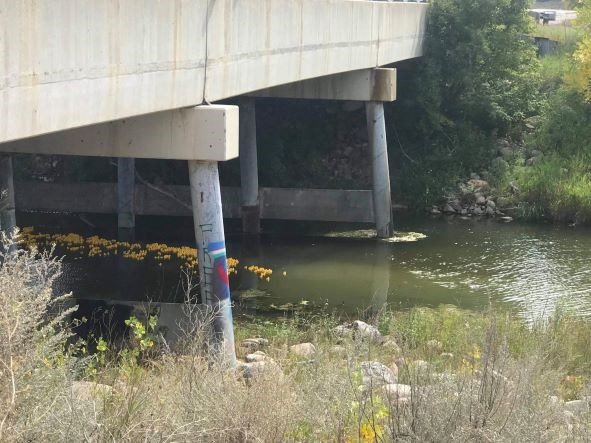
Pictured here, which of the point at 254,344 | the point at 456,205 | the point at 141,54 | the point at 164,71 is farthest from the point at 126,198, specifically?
the point at 141,54

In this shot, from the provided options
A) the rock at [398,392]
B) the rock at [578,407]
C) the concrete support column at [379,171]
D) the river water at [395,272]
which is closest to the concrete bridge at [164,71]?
the concrete support column at [379,171]

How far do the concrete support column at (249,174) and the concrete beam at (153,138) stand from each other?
33.7 feet

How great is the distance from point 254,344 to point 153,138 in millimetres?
2820

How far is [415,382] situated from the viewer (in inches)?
221

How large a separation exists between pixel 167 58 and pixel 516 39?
17568 millimetres

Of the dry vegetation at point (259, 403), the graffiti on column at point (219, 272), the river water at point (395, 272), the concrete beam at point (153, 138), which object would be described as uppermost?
the concrete beam at point (153, 138)

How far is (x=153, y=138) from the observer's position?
37.9 feet

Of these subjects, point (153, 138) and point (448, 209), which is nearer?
point (153, 138)

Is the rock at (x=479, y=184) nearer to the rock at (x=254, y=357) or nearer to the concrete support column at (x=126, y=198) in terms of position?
the concrete support column at (x=126, y=198)

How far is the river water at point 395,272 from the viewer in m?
15.8

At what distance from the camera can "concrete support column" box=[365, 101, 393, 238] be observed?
2145 cm

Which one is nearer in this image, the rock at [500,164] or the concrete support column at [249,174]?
the concrete support column at [249,174]

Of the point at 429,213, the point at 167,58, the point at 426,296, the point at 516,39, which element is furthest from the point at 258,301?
the point at 516,39

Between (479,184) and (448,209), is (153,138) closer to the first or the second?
(448,209)
